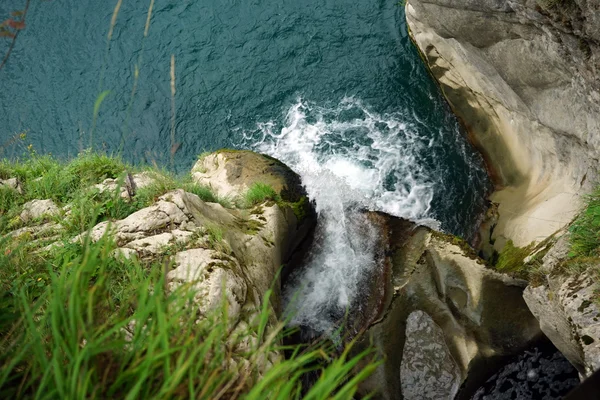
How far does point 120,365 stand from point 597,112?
8.08 metres

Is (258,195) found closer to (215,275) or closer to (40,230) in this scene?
(215,275)

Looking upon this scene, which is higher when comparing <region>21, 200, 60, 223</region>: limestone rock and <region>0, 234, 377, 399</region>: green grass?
<region>0, 234, 377, 399</region>: green grass

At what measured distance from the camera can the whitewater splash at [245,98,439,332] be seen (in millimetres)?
9859

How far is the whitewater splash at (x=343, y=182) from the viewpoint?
9.86 meters

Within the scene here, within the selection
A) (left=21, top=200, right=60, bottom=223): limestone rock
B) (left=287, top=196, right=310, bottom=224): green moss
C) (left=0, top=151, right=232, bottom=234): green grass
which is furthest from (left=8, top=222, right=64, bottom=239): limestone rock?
(left=287, top=196, right=310, bottom=224): green moss

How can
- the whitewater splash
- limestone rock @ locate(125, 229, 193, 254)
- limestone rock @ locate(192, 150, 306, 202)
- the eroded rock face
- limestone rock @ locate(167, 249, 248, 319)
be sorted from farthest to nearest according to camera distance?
limestone rock @ locate(192, 150, 306, 202)
the whitewater splash
the eroded rock face
limestone rock @ locate(125, 229, 193, 254)
limestone rock @ locate(167, 249, 248, 319)

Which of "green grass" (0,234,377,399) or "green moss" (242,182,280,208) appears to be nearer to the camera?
"green grass" (0,234,377,399)

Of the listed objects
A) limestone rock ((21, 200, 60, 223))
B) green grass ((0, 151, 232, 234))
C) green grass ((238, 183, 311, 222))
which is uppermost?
green grass ((0, 151, 232, 234))

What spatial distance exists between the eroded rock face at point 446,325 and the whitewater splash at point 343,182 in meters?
1.14

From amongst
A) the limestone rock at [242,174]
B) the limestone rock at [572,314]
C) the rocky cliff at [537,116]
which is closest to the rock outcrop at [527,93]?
the rocky cliff at [537,116]

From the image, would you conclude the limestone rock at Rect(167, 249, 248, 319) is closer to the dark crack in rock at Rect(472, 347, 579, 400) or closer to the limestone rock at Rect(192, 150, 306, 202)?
the limestone rock at Rect(192, 150, 306, 202)

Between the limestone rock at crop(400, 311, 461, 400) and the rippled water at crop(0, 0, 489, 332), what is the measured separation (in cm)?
261

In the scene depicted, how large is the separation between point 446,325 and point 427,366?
0.82 meters

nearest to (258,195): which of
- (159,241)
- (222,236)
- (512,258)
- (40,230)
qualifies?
(222,236)
